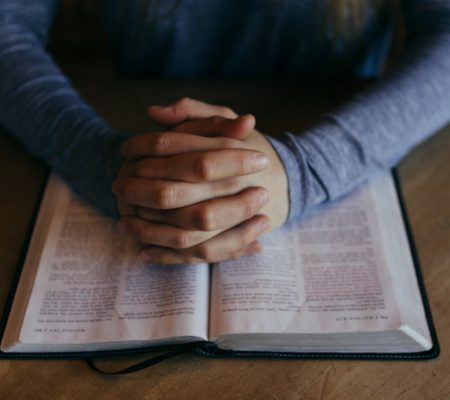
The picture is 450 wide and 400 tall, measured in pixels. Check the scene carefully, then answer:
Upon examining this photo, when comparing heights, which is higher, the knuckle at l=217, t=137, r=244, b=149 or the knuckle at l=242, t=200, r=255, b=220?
the knuckle at l=217, t=137, r=244, b=149

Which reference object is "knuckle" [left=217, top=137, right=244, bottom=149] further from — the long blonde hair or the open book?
the long blonde hair

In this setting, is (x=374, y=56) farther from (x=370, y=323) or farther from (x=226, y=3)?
(x=370, y=323)

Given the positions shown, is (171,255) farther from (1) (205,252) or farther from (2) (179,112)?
(2) (179,112)

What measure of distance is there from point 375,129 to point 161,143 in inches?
11.1

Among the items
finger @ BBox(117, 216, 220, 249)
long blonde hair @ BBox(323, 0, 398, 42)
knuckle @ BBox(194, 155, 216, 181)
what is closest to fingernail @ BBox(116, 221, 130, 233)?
finger @ BBox(117, 216, 220, 249)

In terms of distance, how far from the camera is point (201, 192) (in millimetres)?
549

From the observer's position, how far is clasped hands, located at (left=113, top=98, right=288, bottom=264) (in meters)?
0.54

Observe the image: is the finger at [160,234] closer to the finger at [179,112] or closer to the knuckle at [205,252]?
the knuckle at [205,252]

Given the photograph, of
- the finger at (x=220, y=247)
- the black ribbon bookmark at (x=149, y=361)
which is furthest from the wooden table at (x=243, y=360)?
the finger at (x=220, y=247)

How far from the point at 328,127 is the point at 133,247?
0.94ft

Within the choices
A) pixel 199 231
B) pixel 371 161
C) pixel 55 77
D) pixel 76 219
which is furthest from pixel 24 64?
pixel 371 161

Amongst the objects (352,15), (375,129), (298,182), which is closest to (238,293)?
(298,182)

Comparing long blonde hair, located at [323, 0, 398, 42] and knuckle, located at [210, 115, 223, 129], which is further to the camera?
long blonde hair, located at [323, 0, 398, 42]

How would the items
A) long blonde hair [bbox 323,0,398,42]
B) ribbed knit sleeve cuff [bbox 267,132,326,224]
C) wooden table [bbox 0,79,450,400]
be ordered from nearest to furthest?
wooden table [bbox 0,79,450,400] < ribbed knit sleeve cuff [bbox 267,132,326,224] < long blonde hair [bbox 323,0,398,42]
